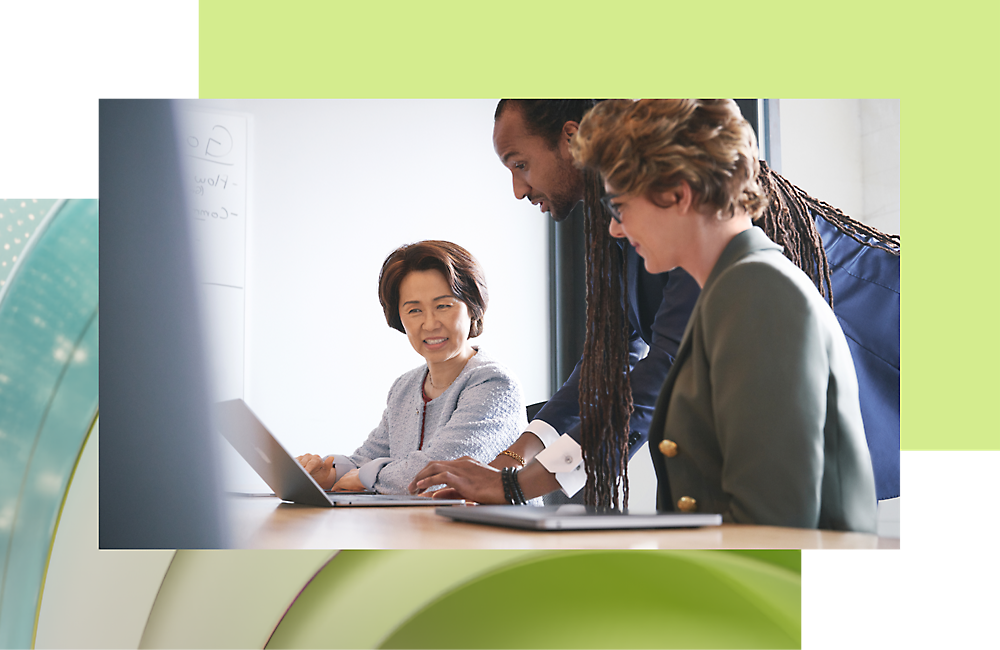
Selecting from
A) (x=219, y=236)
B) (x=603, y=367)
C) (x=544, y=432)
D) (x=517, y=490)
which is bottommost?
(x=517, y=490)

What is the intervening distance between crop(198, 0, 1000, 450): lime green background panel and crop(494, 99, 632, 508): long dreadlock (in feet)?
0.62

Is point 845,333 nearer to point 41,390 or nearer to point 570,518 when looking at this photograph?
point 570,518

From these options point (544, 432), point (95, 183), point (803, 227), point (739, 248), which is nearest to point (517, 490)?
point (544, 432)

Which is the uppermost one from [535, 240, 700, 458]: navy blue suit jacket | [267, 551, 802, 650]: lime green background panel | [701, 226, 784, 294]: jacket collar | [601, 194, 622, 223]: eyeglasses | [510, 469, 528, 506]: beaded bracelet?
[601, 194, 622, 223]: eyeglasses

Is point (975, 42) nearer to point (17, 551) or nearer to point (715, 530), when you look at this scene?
point (715, 530)

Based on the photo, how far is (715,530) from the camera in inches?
50.1

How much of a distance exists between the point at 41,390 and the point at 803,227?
4.88ft

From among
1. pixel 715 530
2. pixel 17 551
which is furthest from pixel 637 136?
pixel 17 551

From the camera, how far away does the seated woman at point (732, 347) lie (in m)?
1.45

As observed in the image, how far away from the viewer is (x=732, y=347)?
1.50m

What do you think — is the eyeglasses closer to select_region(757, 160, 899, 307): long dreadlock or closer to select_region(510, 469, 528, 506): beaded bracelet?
select_region(757, 160, 899, 307): long dreadlock

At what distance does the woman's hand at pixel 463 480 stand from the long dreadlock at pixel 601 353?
176 mm

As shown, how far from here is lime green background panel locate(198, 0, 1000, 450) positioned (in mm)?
1759

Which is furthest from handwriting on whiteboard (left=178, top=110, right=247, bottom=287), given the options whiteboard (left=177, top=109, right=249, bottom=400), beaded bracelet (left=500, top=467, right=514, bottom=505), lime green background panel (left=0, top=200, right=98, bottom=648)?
beaded bracelet (left=500, top=467, right=514, bottom=505)
